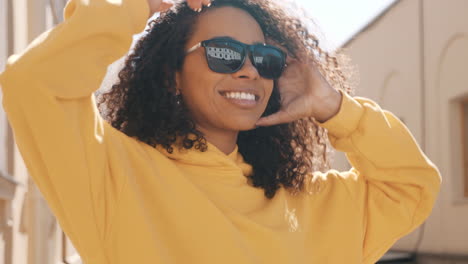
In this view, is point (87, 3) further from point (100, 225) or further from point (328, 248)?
point (328, 248)

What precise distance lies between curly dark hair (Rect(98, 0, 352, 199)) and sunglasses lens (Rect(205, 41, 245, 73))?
0.17 metres

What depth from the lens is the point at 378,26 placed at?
1495cm

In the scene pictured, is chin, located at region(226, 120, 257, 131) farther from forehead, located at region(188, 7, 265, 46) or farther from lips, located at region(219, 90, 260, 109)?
forehead, located at region(188, 7, 265, 46)

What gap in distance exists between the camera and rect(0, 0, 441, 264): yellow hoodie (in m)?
1.57

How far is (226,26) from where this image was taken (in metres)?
2.16

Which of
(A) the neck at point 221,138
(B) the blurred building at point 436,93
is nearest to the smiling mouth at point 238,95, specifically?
(A) the neck at point 221,138

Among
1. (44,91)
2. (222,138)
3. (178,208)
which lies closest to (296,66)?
(222,138)

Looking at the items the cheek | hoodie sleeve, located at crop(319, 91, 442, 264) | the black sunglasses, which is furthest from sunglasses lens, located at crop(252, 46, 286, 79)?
hoodie sleeve, located at crop(319, 91, 442, 264)

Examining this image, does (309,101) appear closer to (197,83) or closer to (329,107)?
(329,107)

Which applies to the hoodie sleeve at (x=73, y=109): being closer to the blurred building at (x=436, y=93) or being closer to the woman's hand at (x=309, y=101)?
the woman's hand at (x=309, y=101)

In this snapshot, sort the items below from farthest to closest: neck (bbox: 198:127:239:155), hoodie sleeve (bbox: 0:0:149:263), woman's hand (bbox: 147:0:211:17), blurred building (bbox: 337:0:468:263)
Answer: blurred building (bbox: 337:0:468:263) < neck (bbox: 198:127:239:155) < woman's hand (bbox: 147:0:211:17) < hoodie sleeve (bbox: 0:0:149:263)

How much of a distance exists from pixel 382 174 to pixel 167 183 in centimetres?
86

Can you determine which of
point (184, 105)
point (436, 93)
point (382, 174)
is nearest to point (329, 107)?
point (382, 174)

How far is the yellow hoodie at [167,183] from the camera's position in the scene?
1.57 meters
